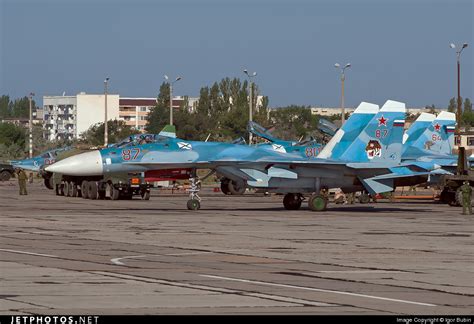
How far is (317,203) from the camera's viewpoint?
123ft

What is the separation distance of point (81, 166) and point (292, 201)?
7.57m

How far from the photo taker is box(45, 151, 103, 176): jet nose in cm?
3900

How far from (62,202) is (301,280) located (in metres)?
28.2

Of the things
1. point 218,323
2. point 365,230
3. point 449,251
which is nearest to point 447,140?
point 365,230

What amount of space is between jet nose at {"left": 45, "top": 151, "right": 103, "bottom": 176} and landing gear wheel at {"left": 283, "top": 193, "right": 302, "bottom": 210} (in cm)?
680

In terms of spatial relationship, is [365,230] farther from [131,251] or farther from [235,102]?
[235,102]

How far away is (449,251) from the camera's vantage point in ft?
71.1

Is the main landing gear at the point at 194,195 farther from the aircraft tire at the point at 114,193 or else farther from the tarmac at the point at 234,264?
the aircraft tire at the point at 114,193

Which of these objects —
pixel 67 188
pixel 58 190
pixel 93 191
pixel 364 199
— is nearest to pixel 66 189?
pixel 67 188

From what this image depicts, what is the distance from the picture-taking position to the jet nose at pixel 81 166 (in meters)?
39.0

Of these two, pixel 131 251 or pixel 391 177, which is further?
pixel 391 177

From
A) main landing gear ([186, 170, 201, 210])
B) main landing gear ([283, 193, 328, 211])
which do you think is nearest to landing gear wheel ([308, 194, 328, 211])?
main landing gear ([283, 193, 328, 211])

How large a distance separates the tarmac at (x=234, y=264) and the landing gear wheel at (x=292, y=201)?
4860mm

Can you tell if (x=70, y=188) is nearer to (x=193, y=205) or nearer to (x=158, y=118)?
(x=193, y=205)
